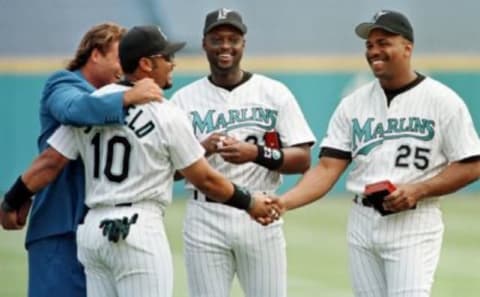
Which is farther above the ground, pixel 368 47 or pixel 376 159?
pixel 368 47

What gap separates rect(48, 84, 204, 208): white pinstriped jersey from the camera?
638cm

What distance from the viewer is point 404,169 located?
7.11 metres

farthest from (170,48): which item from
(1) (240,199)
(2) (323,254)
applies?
(2) (323,254)

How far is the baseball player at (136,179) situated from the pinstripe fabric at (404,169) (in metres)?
0.90

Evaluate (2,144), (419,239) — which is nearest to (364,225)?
(419,239)

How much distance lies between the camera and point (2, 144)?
17.5 m

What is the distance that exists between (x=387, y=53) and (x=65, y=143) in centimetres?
165

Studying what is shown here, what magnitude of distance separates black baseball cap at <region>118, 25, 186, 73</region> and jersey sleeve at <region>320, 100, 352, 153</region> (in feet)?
3.76

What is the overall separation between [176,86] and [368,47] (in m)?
11.3

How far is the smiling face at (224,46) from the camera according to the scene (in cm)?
755

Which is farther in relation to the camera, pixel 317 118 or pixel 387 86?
pixel 317 118

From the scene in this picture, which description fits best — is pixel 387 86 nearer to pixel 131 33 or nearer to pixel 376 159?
pixel 376 159

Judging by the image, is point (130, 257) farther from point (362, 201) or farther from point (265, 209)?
point (362, 201)

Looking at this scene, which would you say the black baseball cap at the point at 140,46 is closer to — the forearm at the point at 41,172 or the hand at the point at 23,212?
the forearm at the point at 41,172
